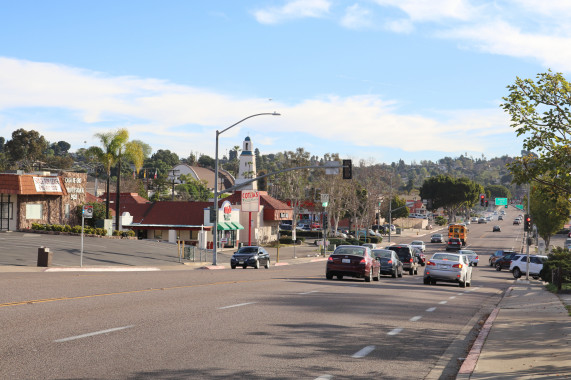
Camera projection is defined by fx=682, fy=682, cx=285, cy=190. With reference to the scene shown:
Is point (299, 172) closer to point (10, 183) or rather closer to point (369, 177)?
point (369, 177)

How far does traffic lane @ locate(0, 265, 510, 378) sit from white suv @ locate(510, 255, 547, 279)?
30484mm

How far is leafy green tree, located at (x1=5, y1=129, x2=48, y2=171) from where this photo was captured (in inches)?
4515

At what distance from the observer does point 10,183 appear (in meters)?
52.8

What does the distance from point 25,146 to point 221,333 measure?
370 feet

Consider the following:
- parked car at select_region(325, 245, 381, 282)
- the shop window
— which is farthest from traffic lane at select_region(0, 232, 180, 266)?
parked car at select_region(325, 245, 381, 282)

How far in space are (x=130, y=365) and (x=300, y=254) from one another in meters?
65.8

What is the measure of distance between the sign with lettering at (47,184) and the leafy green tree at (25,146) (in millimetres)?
62069

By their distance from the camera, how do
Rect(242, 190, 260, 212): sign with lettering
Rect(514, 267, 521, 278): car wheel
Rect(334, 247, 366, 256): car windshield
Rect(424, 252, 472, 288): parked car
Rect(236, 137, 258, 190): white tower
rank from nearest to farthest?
Rect(334, 247, 366, 256): car windshield < Rect(424, 252, 472, 288): parked car < Rect(514, 267, 521, 278): car wheel < Rect(242, 190, 260, 212): sign with lettering < Rect(236, 137, 258, 190): white tower

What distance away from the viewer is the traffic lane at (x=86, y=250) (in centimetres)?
3719

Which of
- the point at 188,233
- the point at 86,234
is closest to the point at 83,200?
the point at 86,234

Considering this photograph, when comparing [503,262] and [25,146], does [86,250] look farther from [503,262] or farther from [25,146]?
[25,146]

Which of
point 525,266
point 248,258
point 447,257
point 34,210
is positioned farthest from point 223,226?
point 447,257

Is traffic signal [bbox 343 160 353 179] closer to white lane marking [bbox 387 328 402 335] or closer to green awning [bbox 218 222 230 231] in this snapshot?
white lane marking [bbox 387 328 402 335]

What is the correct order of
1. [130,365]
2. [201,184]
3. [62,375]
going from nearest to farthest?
[62,375]
[130,365]
[201,184]
